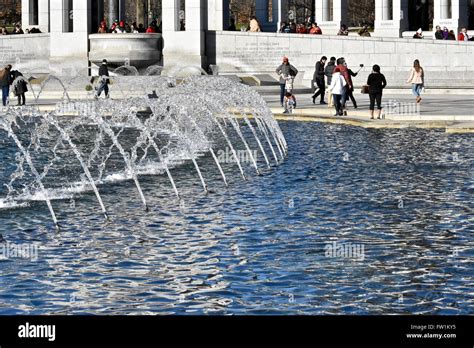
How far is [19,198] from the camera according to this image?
18188 mm

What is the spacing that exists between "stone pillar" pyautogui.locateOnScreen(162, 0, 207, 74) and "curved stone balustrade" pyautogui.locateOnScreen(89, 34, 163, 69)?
0.57m

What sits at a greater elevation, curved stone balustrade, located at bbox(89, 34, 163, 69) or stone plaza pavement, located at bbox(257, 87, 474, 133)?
curved stone balustrade, located at bbox(89, 34, 163, 69)

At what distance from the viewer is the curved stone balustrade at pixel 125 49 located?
52438 millimetres

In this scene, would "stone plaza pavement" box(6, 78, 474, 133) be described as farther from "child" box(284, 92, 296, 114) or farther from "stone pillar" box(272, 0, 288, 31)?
"stone pillar" box(272, 0, 288, 31)

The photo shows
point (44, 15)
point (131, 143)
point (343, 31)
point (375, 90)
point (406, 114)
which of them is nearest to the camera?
point (131, 143)

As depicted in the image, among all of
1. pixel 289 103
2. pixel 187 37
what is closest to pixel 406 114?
pixel 289 103

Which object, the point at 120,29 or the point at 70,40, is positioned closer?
the point at 70,40

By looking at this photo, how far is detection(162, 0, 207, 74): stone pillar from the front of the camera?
177ft

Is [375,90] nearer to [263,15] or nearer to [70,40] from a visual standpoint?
[70,40]

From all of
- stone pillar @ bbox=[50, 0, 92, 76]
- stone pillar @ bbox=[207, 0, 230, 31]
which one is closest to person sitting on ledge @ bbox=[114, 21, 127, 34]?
stone pillar @ bbox=[50, 0, 92, 76]

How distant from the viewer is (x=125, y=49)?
52.4m

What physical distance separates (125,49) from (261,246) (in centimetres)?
3931
